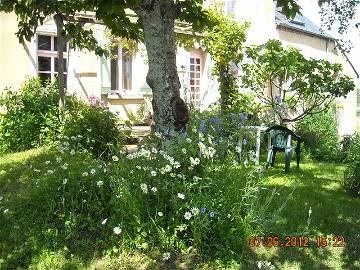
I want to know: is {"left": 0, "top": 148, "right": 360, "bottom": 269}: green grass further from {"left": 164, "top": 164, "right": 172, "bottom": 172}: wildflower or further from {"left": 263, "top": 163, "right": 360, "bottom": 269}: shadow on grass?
{"left": 164, "top": 164, "right": 172, "bottom": 172}: wildflower

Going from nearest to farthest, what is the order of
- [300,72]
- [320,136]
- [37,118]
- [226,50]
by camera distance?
[37,118] → [300,72] → [226,50] → [320,136]

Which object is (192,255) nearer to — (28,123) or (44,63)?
(28,123)

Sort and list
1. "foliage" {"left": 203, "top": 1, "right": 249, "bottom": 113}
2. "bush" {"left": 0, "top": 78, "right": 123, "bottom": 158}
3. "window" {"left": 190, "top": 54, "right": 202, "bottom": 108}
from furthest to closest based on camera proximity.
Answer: "window" {"left": 190, "top": 54, "right": 202, "bottom": 108}, "foliage" {"left": 203, "top": 1, "right": 249, "bottom": 113}, "bush" {"left": 0, "top": 78, "right": 123, "bottom": 158}

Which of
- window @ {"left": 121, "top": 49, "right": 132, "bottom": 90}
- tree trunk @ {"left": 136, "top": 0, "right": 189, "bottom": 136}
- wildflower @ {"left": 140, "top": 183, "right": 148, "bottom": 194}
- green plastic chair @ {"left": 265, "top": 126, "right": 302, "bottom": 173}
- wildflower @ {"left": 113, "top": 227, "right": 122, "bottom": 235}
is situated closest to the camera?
wildflower @ {"left": 113, "top": 227, "right": 122, "bottom": 235}

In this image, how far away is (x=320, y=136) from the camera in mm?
12539

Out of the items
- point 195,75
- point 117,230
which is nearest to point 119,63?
point 195,75

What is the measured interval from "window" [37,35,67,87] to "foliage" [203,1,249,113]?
14.2 ft

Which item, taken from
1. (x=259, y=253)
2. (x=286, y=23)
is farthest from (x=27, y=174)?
(x=286, y=23)

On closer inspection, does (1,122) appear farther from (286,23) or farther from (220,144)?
(286,23)

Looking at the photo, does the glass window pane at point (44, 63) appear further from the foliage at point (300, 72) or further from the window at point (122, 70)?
the foliage at point (300, 72)

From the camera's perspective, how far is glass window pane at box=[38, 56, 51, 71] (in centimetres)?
1211

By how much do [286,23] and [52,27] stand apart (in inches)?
405

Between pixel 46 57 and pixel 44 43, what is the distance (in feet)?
1.28

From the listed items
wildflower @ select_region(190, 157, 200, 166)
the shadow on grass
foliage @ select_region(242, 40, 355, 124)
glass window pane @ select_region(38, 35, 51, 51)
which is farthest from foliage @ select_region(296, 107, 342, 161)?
wildflower @ select_region(190, 157, 200, 166)
